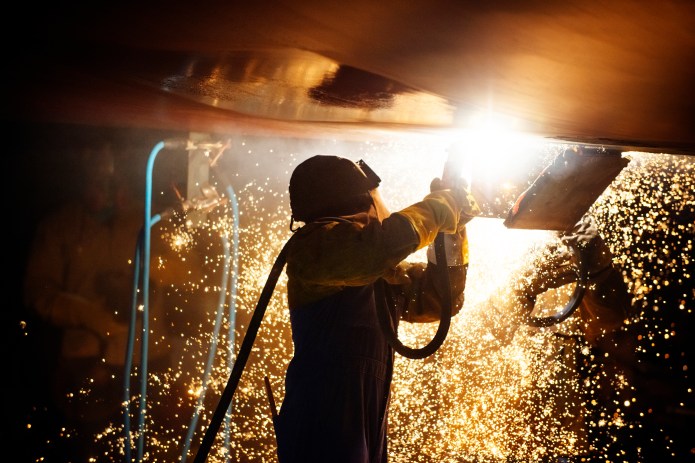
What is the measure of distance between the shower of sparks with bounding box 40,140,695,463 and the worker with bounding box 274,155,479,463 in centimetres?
141

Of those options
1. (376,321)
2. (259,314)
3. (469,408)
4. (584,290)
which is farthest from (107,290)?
(584,290)

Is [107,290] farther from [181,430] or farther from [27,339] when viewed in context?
[181,430]

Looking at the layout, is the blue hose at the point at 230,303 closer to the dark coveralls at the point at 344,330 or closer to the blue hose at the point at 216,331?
the blue hose at the point at 216,331

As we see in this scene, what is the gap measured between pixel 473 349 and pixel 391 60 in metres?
2.68

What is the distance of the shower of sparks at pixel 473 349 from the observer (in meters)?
3.21

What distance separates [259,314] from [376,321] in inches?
18.1

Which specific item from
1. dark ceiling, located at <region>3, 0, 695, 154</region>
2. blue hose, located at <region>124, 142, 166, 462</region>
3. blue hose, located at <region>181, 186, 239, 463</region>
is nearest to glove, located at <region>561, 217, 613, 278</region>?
dark ceiling, located at <region>3, 0, 695, 154</region>

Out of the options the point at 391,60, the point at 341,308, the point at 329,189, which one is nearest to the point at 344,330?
the point at 341,308

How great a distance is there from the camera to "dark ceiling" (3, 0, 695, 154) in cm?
77

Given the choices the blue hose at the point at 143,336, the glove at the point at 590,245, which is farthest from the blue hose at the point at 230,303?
the glove at the point at 590,245

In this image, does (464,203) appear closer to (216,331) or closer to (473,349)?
(473,349)

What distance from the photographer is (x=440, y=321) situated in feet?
5.85

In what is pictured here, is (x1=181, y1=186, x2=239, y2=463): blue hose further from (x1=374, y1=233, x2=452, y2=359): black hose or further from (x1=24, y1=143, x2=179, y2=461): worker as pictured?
(x1=374, y1=233, x2=452, y2=359): black hose

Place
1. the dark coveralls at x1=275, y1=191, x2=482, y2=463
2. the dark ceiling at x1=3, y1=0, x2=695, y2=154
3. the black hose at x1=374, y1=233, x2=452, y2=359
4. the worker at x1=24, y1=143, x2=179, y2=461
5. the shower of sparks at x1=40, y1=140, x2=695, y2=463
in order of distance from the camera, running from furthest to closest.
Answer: the shower of sparks at x1=40, y1=140, x2=695, y2=463
the worker at x1=24, y1=143, x2=179, y2=461
the black hose at x1=374, y1=233, x2=452, y2=359
the dark coveralls at x1=275, y1=191, x2=482, y2=463
the dark ceiling at x1=3, y1=0, x2=695, y2=154
